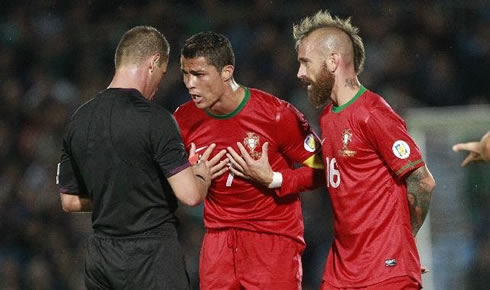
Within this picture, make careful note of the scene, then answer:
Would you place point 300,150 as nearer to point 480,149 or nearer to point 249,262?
point 249,262

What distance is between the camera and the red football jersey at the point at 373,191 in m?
4.06

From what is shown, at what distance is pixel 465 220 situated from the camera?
662cm

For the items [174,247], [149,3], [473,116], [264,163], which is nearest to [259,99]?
[264,163]

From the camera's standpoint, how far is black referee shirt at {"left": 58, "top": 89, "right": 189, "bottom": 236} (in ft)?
13.0

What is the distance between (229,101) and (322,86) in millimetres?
590

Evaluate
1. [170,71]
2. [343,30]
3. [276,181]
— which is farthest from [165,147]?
[170,71]

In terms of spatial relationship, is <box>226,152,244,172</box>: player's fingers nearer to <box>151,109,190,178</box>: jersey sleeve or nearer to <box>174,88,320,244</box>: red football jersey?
<box>174,88,320,244</box>: red football jersey

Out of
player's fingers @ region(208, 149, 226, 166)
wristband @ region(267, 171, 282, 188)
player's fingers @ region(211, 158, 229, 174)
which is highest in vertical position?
player's fingers @ region(208, 149, 226, 166)

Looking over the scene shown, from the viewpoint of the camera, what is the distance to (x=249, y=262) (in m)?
4.65

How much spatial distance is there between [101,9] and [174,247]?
17.2 ft

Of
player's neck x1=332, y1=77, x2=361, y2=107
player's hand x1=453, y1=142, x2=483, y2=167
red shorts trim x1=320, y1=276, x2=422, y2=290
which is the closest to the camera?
red shorts trim x1=320, y1=276, x2=422, y2=290

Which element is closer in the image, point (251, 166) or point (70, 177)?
point (70, 177)

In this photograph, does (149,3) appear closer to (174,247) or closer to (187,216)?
(187,216)

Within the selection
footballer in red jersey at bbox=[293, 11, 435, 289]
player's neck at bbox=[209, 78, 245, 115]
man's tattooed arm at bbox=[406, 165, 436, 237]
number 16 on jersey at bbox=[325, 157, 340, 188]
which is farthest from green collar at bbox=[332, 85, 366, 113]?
player's neck at bbox=[209, 78, 245, 115]
